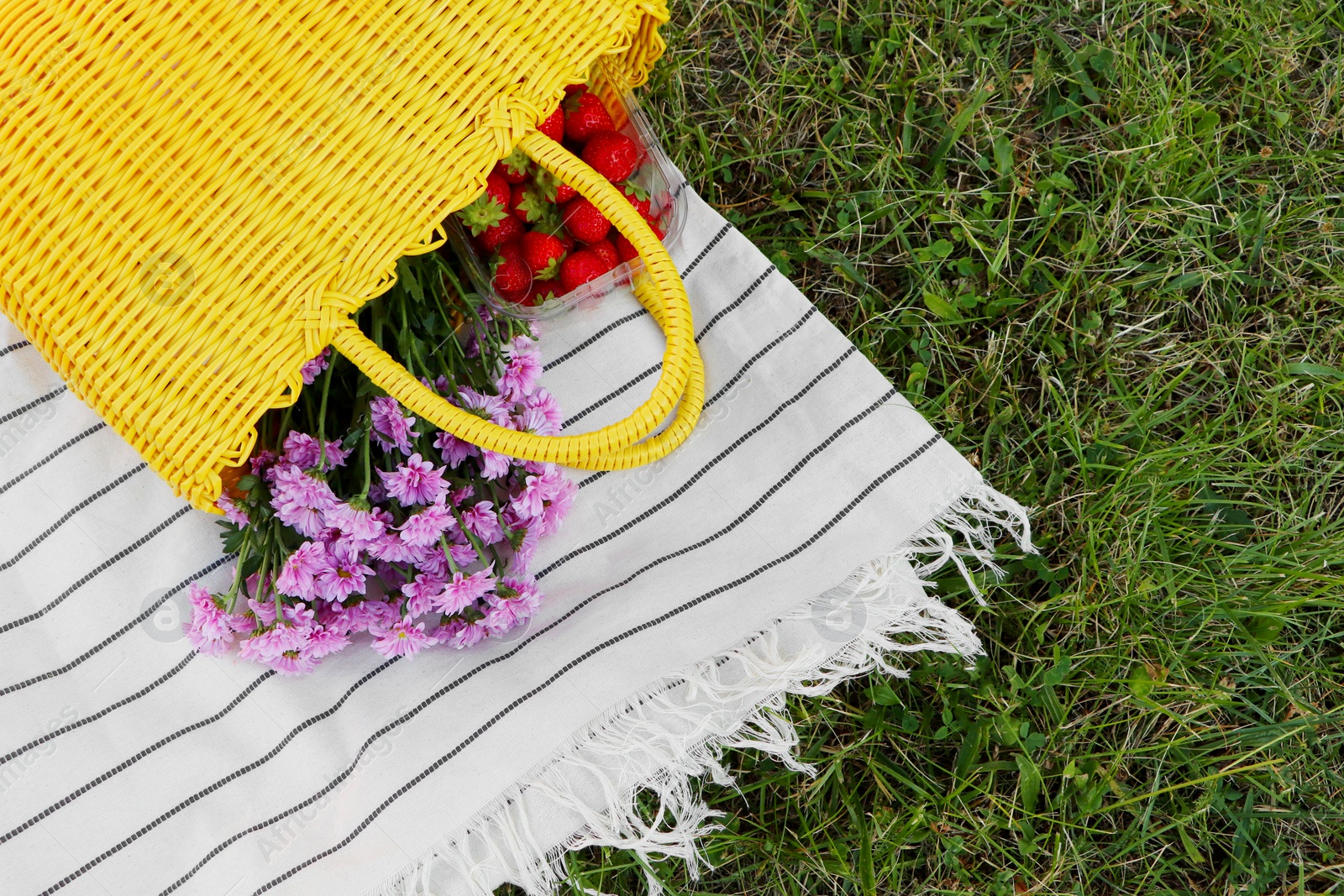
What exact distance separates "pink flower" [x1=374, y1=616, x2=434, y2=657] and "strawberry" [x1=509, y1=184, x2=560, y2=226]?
490mm

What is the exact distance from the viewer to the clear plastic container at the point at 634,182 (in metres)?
1.19

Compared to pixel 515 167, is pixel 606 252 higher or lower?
lower

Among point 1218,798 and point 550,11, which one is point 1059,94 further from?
point 1218,798

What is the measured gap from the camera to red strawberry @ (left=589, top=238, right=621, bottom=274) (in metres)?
1.17

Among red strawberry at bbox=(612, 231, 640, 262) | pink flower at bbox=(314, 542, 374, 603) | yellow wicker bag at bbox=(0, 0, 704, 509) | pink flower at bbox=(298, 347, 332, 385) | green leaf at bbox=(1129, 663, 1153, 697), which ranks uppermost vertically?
yellow wicker bag at bbox=(0, 0, 704, 509)

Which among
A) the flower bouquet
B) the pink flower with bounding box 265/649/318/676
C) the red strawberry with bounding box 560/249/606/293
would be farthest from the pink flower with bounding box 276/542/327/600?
the red strawberry with bounding box 560/249/606/293

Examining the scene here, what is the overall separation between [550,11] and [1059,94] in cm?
80

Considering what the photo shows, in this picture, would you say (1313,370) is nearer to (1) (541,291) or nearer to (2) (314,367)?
(1) (541,291)

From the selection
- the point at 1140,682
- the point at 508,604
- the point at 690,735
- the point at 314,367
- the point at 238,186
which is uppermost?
the point at 238,186

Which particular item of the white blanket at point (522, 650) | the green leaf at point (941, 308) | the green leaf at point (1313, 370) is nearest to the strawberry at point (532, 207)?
the white blanket at point (522, 650)

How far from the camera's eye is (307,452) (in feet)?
3.32

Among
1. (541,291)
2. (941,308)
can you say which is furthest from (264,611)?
(941,308)

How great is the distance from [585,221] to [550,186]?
0.18 feet

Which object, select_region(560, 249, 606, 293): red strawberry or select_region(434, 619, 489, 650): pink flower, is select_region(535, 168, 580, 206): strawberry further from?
select_region(434, 619, 489, 650): pink flower
